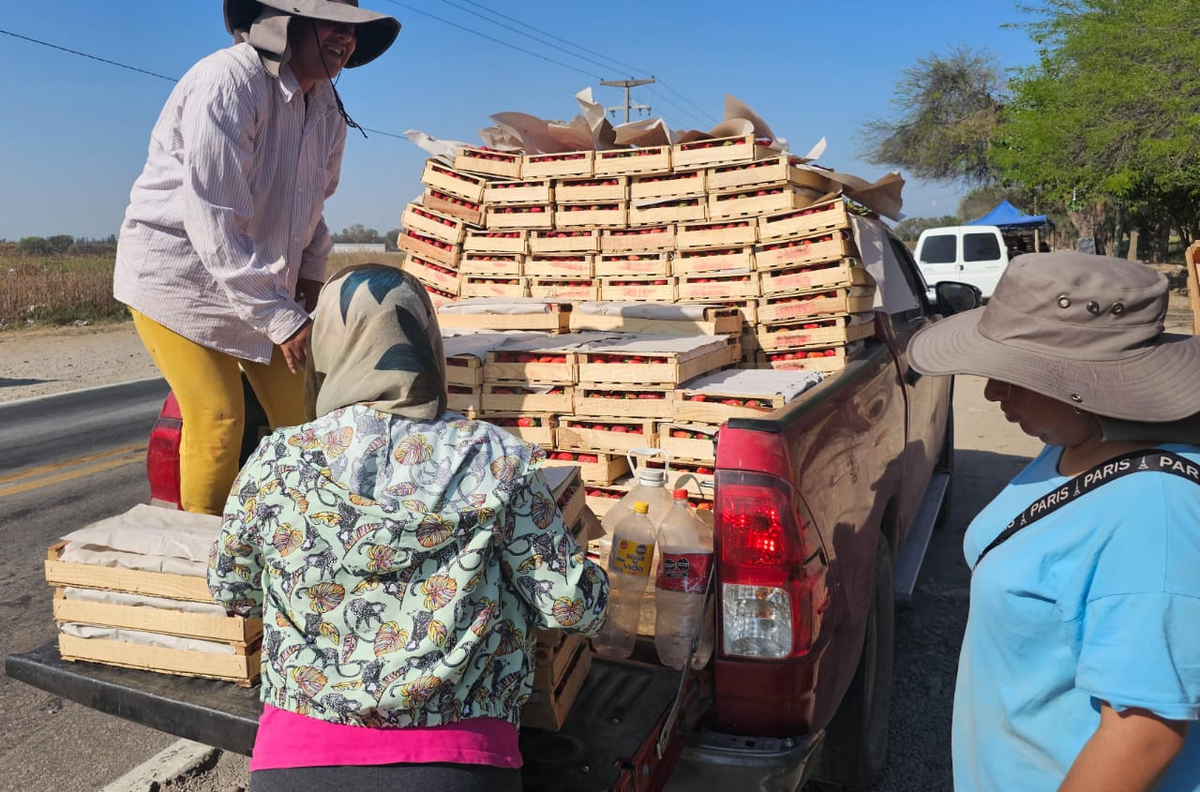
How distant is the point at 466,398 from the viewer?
12.4ft

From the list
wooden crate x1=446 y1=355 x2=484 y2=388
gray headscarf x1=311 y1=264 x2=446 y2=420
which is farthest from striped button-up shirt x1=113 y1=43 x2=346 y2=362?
gray headscarf x1=311 y1=264 x2=446 y2=420

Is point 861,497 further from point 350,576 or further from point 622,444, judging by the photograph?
point 350,576

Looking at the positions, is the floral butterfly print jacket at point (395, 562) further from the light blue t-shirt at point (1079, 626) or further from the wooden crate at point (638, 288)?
the wooden crate at point (638, 288)

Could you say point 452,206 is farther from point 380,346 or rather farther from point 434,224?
point 380,346

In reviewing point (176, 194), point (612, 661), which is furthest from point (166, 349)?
point (612, 661)

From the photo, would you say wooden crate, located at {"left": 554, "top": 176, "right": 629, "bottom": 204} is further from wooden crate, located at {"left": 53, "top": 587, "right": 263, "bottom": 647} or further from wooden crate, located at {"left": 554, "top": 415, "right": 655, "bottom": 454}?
wooden crate, located at {"left": 53, "top": 587, "right": 263, "bottom": 647}

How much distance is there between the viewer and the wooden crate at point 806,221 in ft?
14.3

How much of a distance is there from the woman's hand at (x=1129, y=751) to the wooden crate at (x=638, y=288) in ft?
11.3

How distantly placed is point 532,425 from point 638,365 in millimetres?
526

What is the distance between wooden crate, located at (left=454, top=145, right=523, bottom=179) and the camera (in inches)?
198

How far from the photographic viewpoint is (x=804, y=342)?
14.4 feet

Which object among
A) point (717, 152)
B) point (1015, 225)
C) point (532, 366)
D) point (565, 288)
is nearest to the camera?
point (532, 366)

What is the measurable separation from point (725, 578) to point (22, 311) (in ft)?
79.3

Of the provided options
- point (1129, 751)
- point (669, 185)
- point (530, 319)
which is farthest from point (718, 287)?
point (1129, 751)
